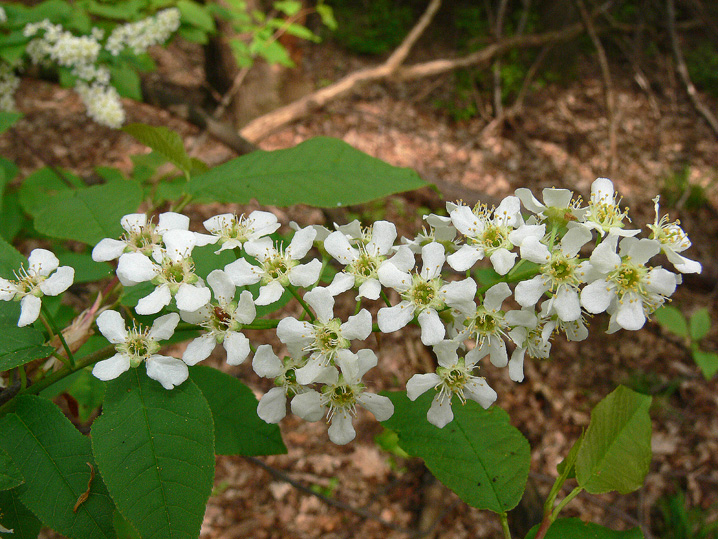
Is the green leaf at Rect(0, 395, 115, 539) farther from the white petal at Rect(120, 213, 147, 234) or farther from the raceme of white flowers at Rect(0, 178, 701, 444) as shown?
the white petal at Rect(120, 213, 147, 234)

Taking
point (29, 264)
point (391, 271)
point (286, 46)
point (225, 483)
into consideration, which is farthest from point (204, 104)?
point (391, 271)

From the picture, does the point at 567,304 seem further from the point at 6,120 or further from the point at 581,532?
the point at 6,120

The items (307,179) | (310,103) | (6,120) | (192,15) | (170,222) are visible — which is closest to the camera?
(170,222)

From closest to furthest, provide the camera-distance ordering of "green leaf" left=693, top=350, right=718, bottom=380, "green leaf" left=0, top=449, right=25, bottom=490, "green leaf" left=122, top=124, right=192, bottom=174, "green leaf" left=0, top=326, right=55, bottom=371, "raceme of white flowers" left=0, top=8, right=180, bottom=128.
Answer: "green leaf" left=0, top=449, right=25, bottom=490
"green leaf" left=0, top=326, right=55, bottom=371
"green leaf" left=122, top=124, right=192, bottom=174
"raceme of white flowers" left=0, top=8, right=180, bottom=128
"green leaf" left=693, top=350, right=718, bottom=380

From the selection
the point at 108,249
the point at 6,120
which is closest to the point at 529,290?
the point at 108,249

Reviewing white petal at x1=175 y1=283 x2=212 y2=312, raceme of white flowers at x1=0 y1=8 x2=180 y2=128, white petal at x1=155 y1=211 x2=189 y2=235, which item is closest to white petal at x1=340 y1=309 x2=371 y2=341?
white petal at x1=175 y1=283 x2=212 y2=312

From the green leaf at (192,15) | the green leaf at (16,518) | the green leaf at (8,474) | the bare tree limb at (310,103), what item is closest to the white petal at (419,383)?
the green leaf at (8,474)

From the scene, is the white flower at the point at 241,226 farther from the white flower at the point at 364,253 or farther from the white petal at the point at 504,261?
the white petal at the point at 504,261
